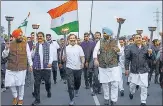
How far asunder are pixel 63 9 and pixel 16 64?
7.96 ft

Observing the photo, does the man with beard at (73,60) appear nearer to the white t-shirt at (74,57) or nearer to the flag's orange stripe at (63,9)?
the white t-shirt at (74,57)

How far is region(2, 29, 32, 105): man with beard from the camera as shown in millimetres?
9500

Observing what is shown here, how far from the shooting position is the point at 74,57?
1003cm

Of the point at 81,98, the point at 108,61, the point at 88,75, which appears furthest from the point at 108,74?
the point at 88,75

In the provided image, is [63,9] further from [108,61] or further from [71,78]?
[108,61]

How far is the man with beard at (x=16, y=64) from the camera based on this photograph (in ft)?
31.2

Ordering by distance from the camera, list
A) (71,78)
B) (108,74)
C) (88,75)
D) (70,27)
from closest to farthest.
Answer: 1. (108,74)
2. (71,78)
3. (70,27)
4. (88,75)

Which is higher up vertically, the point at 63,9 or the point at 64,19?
the point at 63,9

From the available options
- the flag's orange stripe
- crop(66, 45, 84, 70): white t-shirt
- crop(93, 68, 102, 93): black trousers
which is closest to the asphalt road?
crop(93, 68, 102, 93): black trousers

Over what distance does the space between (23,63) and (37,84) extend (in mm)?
841

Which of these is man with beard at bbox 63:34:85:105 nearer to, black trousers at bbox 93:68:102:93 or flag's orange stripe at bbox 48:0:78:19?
flag's orange stripe at bbox 48:0:78:19

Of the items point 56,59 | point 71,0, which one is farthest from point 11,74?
point 56,59


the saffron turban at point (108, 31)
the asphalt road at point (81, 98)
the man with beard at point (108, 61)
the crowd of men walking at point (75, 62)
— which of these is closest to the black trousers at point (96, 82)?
the asphalt road at point (81, 98)

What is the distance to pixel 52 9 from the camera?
1102 centimetres
